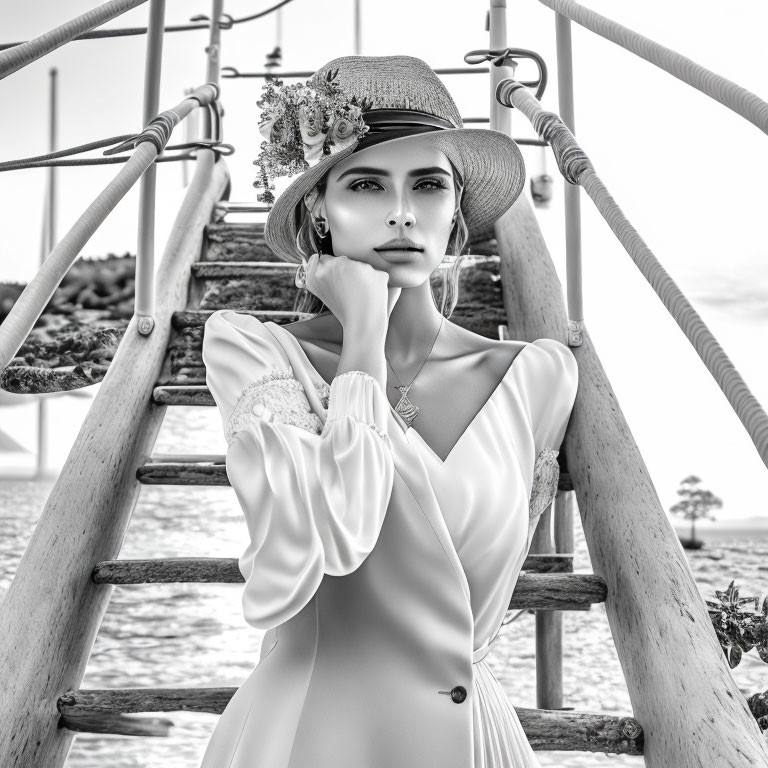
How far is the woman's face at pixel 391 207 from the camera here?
127 centimetres

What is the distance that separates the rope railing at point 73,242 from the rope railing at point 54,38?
0.21 metres

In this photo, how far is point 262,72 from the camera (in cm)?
369

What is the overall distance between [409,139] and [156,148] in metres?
0.61

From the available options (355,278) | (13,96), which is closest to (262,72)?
(13,96)

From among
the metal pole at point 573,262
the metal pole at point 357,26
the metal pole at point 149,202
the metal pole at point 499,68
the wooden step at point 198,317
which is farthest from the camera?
the metal pole at point 357,26

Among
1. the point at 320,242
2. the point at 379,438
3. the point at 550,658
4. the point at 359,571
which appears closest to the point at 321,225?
the point at 320,242

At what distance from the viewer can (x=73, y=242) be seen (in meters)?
1.40

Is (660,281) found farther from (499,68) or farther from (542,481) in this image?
(499,68)

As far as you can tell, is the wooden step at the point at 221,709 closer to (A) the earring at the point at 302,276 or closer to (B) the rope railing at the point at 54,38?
(A) the earring at the point at 302,276

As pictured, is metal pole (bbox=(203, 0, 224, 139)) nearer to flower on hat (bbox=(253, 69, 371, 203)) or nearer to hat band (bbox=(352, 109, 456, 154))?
flower on hat (bbox=(253, 69, 371, 203))

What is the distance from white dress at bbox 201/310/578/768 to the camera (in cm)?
105

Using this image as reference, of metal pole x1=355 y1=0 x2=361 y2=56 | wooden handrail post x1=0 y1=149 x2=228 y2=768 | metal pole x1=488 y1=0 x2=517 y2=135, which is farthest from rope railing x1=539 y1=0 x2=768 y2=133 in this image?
metal pole x1=355 y1=0 x2=361 y2=56

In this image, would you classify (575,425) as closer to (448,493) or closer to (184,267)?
(448,493)

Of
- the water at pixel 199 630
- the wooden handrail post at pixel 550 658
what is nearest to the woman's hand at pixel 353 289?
the wooden handrail post at pixel 550 658
